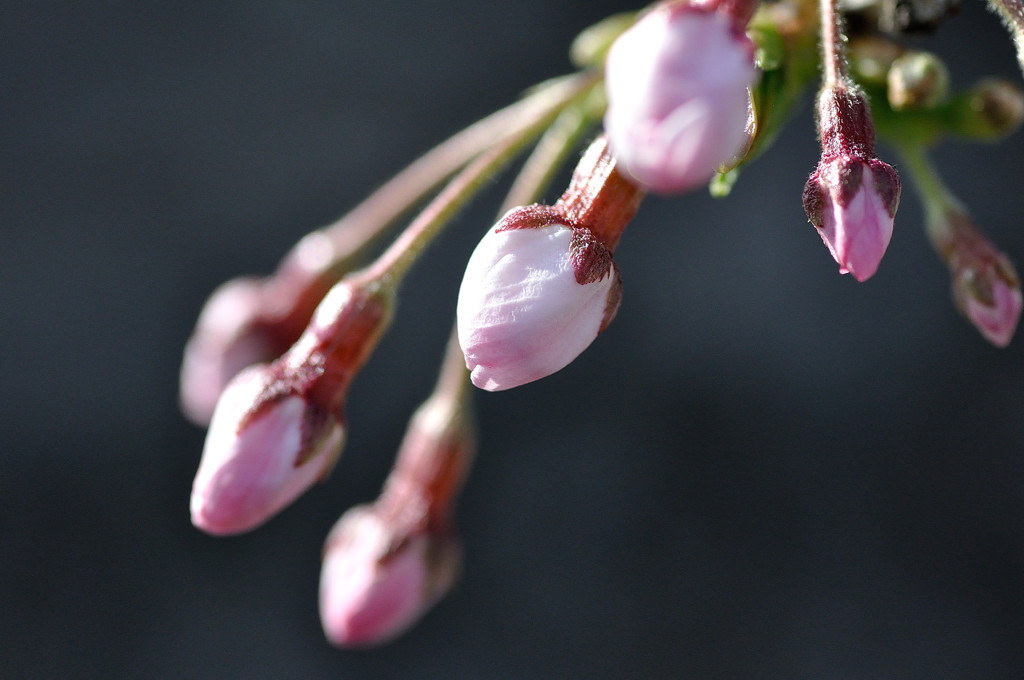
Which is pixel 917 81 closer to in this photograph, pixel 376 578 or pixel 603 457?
pixel 376 578

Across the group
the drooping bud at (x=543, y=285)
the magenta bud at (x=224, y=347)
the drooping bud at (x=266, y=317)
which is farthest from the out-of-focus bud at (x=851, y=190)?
the magenta bud at (x=224, y=347)

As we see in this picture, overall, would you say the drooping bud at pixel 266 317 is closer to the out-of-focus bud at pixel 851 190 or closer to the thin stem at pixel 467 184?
the thin stem at pixel 467 184

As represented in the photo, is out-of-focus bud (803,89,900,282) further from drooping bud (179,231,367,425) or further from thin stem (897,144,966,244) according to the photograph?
drooping bud (179,231,367,425)

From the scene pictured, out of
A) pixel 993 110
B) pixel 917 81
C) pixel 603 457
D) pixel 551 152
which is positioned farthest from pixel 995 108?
pixel 603 457

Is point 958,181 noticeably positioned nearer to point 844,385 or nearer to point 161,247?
point 844,385

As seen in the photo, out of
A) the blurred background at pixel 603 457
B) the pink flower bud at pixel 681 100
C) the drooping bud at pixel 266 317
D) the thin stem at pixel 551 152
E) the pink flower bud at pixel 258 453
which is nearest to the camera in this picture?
the pink flower bud at pixel 681 100

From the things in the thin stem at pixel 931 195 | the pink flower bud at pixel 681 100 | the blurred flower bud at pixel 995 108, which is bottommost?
the thin stem at pixel 931 195
